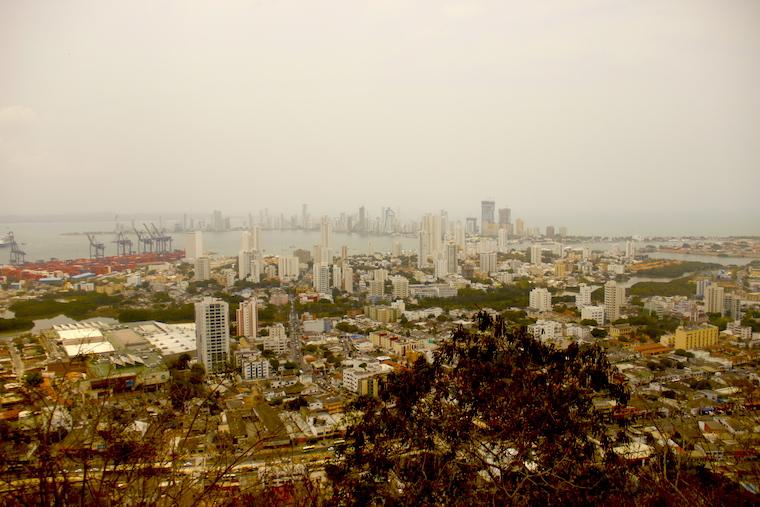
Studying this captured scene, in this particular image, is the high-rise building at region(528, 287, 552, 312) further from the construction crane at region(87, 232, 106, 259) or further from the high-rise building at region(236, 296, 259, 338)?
the construction crane at region(87, 232, 106, 259)

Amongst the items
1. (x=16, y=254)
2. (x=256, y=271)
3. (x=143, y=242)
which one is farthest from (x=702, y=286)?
(x=143, y=242)

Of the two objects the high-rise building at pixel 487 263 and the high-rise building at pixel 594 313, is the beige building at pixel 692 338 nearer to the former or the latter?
the high-rise building at pixel 594 313

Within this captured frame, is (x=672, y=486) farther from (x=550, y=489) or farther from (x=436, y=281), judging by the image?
(x=436, y=281)

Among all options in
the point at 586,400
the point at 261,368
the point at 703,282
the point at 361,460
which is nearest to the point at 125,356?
the point at 261,368

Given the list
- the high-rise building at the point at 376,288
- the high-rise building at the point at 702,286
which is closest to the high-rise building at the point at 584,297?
the high-rise building at the point at 702,286

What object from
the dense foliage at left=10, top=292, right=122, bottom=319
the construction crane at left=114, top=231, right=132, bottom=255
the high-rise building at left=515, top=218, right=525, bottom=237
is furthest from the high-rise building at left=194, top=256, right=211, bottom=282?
the high-rise building at left=515, top=218, right=525, bottom=237

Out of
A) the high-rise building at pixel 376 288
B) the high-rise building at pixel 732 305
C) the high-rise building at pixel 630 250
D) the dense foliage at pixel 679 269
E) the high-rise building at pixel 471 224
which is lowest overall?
the high-rise building at pixel 376 288

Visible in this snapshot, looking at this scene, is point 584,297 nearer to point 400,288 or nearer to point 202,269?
point 400,288
